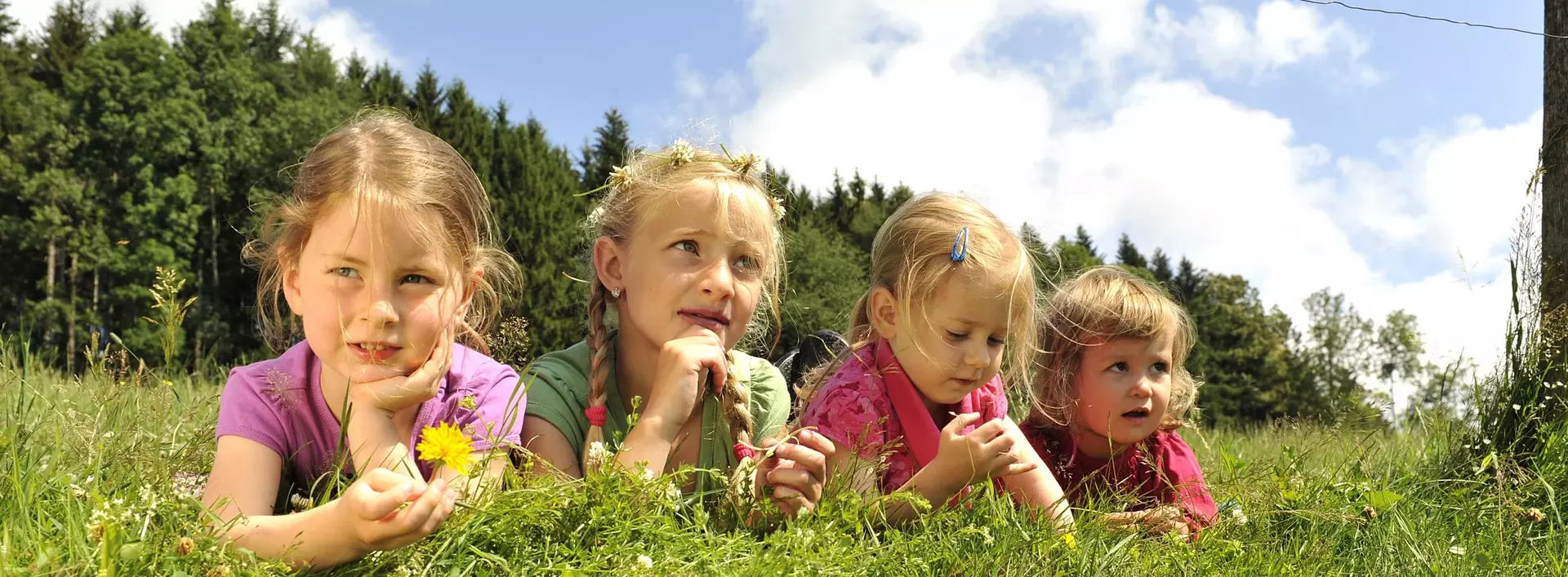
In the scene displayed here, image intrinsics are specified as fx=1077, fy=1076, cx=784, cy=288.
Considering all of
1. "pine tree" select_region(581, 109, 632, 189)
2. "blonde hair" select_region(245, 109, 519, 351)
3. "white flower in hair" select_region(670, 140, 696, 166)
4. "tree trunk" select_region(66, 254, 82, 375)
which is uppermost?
"pine tree" select_region(581, 109, 632, 189)

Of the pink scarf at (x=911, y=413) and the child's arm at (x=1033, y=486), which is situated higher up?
the pink scarf at (x=911, y=413)

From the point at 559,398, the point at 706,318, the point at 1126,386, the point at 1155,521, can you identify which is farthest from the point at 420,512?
the point at 1126,386

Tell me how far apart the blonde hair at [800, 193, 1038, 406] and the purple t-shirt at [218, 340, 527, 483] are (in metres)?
1.22

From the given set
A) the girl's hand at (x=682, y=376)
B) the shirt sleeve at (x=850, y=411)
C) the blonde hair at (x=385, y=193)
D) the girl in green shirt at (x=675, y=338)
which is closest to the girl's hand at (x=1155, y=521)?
the shirt sleeve at (x=850, y=411)

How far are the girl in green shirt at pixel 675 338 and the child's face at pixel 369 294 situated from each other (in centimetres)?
41

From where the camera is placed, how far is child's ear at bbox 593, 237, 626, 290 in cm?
370

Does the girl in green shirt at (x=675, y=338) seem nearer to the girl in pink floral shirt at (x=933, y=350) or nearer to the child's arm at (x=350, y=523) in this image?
the girl in pink floral shirt at (x=933, y=350)

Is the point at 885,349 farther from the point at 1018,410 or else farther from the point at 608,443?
the point at 1018,410

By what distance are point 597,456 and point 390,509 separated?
2.16ft

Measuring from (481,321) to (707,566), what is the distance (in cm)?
Result: 168

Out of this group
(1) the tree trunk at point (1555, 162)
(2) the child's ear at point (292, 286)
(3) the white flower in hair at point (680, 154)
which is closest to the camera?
(2) the child's ear at point (292, 286)

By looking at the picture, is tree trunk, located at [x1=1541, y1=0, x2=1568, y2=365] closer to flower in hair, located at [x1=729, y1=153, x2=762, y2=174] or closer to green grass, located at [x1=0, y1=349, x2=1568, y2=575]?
green grass, located at [x1=0, y1=349, x2=1568, y2=575]

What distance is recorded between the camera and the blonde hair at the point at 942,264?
363 cm

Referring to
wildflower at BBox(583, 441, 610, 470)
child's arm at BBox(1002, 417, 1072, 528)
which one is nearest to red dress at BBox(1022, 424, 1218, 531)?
child's arm at BBox(1002, 417, 1072, 528)
